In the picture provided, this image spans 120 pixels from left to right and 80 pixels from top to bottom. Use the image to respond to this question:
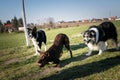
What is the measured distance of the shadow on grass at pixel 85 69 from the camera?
716cm

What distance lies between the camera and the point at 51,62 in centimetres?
902

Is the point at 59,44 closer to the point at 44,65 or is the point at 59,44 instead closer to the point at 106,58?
the point at 44,65

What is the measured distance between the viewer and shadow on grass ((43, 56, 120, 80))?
716cm

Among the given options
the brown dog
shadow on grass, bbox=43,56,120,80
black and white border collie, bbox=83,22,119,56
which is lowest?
shadow on grass, bbox=43,56,120,80

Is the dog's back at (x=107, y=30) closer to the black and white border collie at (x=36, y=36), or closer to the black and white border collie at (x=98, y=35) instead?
the black and white border collie at (x=98, y=35)

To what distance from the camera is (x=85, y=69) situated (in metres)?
7.66

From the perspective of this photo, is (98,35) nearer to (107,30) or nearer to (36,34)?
(107,30)

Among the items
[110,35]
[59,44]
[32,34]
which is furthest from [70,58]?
[32,34]

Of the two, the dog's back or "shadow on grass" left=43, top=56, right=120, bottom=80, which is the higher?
the dog's back

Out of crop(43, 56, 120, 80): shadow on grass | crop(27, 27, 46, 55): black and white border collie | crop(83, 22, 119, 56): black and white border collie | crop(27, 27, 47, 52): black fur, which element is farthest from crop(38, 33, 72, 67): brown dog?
crop(27, 27, 47, 52): black fur

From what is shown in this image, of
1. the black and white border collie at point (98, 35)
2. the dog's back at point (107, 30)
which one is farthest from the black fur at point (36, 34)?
the dog's back at point (107, 30)

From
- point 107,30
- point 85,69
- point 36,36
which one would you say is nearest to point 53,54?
point 85,69

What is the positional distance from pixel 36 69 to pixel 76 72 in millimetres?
2068

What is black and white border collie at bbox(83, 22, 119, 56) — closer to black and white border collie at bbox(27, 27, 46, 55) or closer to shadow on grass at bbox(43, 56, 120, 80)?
shadow on grass at bbox(43, 56, 120, 80)
